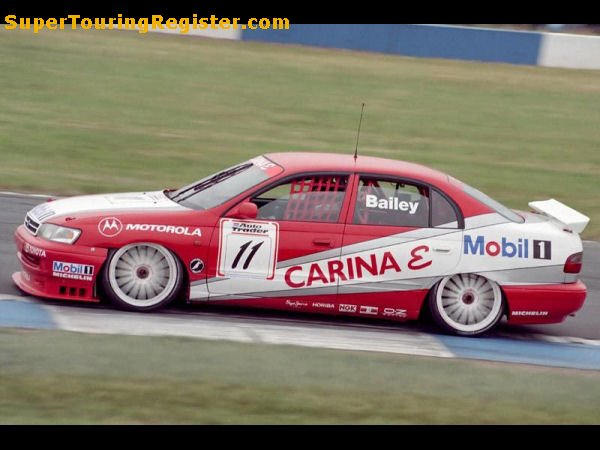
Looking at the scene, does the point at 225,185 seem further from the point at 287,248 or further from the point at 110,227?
the point at 110,227

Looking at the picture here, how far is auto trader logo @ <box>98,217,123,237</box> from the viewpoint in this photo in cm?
834

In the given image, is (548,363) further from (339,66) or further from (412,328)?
(339,66)

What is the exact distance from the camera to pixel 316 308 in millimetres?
8664

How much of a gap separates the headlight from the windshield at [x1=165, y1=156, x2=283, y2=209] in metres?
0.96

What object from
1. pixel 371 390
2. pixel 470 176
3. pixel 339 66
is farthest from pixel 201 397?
pixel 339 66

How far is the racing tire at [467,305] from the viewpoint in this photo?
8797 mm

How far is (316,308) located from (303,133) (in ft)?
33.4

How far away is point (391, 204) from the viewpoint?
8.76 metres

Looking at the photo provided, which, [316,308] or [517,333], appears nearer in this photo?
[316,308]

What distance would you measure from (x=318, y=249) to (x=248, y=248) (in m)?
0.57

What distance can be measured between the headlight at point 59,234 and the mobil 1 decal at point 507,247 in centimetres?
321

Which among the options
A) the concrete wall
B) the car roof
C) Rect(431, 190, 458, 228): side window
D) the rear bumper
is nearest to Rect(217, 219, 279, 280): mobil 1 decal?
the car roof

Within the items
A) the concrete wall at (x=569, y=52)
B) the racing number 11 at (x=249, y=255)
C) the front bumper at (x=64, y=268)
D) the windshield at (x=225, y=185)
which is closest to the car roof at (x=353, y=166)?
the windshield at (x=225, y=185)

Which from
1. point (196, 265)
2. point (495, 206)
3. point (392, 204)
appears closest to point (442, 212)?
point (392, 204)
